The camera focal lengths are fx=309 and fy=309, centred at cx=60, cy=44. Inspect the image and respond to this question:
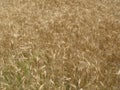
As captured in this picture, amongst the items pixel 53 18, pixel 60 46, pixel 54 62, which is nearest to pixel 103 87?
pixel 54 62

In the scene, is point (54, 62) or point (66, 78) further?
point (54, 62)

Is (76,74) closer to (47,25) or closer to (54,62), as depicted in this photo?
(54,62)

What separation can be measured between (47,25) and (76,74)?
251 cm

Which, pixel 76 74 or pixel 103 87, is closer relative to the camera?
pixel 103 87

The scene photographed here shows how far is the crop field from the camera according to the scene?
12.8 feet

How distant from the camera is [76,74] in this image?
13.0ft

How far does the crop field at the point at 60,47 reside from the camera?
391 cm

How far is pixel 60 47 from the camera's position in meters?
4.87

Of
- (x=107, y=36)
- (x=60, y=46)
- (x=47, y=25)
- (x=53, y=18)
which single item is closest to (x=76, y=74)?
(x=60, y=46)

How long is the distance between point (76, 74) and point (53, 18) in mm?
3025

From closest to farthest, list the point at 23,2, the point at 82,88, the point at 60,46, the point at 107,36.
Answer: the point at 82,88, the point at 60,46, the point at 107,36, the point at 23,2

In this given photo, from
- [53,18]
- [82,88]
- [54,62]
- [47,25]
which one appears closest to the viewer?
[82,88]

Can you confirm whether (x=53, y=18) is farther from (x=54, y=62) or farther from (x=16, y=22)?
(x=54, y=62)

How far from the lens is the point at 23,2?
848 centimetres
